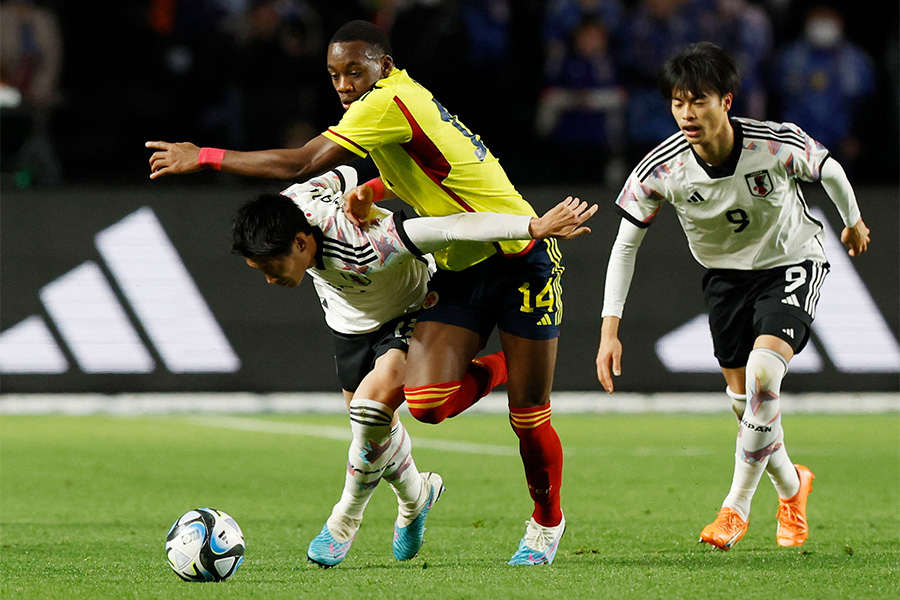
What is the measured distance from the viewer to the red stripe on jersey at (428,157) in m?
5.53

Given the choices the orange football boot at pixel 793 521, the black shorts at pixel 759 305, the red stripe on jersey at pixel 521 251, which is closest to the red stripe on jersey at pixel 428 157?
the red stripe on jersey at pixel 521 251

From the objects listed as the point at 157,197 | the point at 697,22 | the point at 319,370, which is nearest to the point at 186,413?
the point at 319,370

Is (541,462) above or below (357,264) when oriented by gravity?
below

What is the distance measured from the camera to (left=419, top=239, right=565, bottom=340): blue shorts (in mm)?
5734

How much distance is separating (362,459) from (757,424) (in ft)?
5.96

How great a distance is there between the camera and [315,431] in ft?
36.0

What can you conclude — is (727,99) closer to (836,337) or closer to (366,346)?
(366,346)

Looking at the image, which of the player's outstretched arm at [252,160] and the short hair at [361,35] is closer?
the player's outstretched arm at [252,160]

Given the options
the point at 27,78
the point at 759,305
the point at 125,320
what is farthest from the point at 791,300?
the point at 27,78

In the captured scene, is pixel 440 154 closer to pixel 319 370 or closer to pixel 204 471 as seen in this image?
pixel 204 471

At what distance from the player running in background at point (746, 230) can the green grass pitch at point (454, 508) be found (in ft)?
1.42

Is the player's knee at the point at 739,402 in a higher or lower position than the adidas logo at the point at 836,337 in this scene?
higher

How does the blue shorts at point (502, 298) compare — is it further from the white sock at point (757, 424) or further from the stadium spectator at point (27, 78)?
the stadium spectator at point (27, 78)

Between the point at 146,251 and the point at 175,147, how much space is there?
24.0ft
